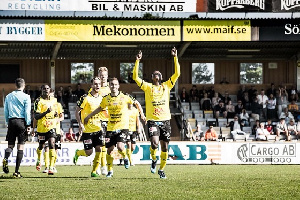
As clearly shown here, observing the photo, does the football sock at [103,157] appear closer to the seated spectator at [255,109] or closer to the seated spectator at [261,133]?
the seated spectator at [261,133]

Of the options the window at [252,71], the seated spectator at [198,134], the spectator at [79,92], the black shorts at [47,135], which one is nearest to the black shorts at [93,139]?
the black shorts at [47,135]

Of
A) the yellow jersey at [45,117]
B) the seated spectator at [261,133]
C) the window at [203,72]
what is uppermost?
the window at [203,72]

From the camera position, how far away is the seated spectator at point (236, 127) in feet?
107

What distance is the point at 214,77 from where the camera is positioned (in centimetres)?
3984

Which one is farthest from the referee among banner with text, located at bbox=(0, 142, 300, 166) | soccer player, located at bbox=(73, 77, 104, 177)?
banner with text, located at bbox=(0, 142, 300, 166)

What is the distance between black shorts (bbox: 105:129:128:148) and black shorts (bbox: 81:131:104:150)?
0.89 feet

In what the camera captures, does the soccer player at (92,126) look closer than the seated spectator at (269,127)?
Yes

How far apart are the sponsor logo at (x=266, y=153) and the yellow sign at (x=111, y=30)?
23.3 feet

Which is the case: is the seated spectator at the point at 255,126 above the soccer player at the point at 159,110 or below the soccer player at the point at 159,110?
below

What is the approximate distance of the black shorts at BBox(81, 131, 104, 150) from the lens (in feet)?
50.1

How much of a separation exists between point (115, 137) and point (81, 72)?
23.7m

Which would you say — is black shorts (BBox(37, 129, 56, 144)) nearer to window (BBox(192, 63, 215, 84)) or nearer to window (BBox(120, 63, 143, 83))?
window (BBox(120, 63, 143, 83))

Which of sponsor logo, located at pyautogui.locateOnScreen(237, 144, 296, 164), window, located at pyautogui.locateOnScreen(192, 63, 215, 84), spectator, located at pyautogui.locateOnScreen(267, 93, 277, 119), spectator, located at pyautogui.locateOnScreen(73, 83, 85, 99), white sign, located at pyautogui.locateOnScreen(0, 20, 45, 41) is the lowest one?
sponsor logo, located at pyautogui.locateOnScreen(237, 144, 296, 164)

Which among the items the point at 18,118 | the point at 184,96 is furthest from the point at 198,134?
the point at 18,118
